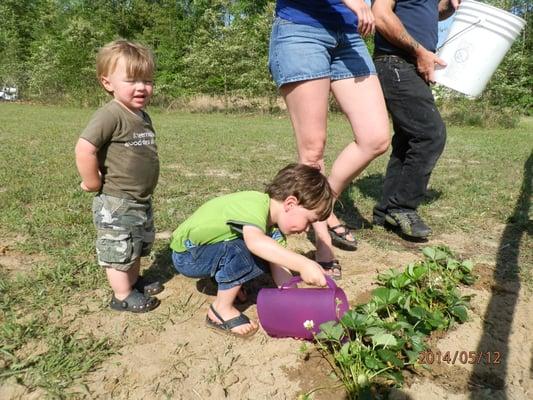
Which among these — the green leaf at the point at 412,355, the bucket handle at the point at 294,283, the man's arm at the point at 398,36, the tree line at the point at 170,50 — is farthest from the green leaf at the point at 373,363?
the tree line at the point at 170,50

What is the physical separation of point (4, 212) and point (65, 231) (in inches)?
29.2

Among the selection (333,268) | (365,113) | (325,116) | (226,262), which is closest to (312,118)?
(325,116)

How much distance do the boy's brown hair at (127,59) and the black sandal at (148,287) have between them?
3.18 ft

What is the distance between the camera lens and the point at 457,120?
47.3 feet

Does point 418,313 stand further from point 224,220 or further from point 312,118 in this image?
point 312,118

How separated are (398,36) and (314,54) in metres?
0.74

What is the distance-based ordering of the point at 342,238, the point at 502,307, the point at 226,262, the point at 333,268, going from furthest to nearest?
the point at 342,238, the point at 333,268, the point at 502,307, the point at 226,262

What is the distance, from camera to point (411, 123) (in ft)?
9.84

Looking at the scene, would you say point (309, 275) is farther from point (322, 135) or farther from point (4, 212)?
point (4, 212)

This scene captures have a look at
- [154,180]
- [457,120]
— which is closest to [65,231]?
[154,180]

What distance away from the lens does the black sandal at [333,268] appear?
2.44 meters

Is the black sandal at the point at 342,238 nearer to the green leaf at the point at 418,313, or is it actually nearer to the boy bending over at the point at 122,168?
the green leaf at the point at 418,313

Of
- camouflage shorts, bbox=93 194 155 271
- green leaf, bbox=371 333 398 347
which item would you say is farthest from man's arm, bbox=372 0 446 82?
green leaf, bbox=371 333 398 347

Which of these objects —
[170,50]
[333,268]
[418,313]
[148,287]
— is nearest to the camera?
[418,313]
